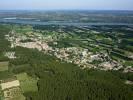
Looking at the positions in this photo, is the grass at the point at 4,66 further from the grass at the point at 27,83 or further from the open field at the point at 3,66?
the grass at the point at 27,83

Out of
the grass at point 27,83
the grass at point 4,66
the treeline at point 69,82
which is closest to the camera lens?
the treeline at point 69,82

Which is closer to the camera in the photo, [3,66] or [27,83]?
[27,83]

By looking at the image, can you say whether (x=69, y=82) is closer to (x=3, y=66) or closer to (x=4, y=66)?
(x=4, y=66)

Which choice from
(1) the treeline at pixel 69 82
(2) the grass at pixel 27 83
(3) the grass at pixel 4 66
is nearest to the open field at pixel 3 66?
(3) the grass at pixel 4 66

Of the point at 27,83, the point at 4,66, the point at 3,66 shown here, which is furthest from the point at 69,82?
the point at 3,66

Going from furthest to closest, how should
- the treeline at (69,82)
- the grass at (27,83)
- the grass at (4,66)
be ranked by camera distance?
the grass at (4,66)
the grass at (27,83)
the treeline at (69,82)

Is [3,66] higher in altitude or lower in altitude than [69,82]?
lower

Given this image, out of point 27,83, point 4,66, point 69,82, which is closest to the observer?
point 69,82

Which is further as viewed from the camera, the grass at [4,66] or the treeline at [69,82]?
the grass at [4,66]

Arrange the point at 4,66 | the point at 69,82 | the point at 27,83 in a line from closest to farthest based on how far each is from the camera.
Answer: the point at 69,82, the point at 27,83, the point at 4,66
